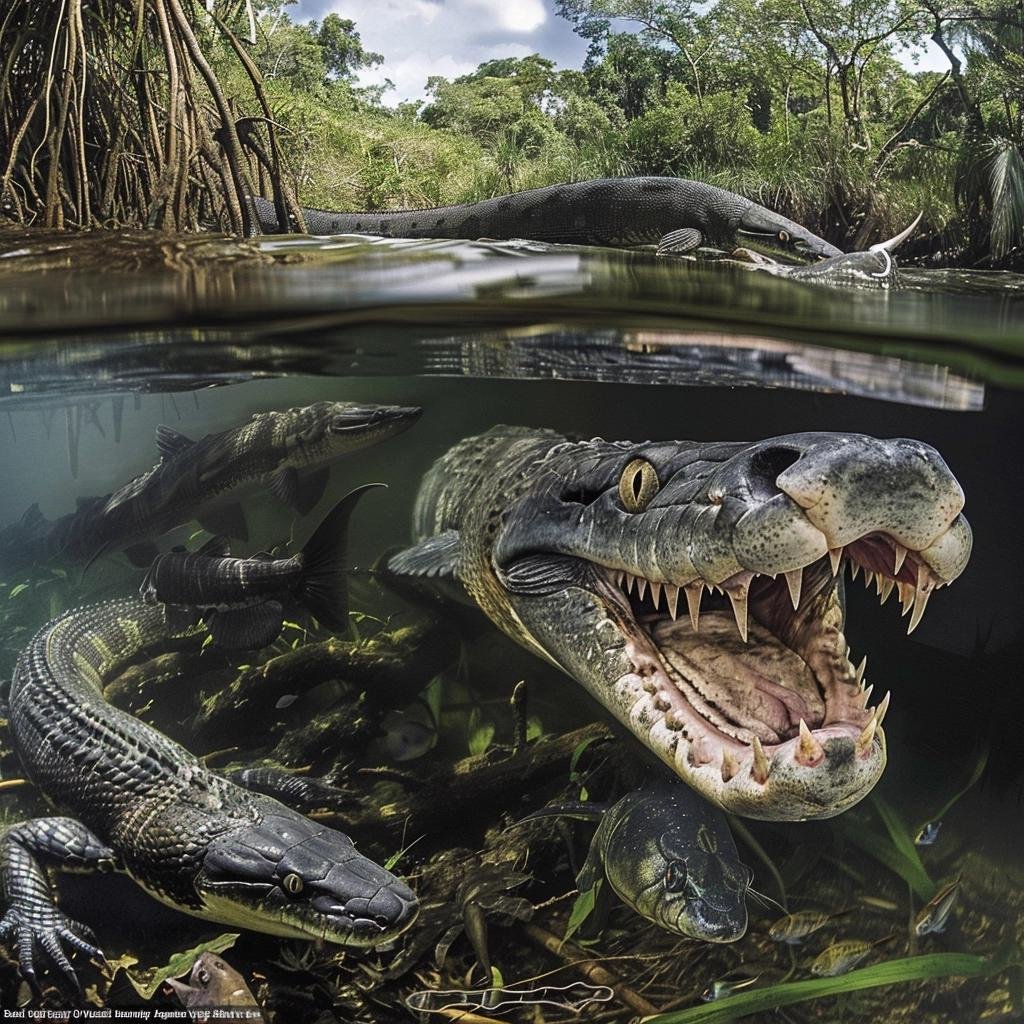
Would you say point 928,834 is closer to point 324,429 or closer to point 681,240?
point 681,240

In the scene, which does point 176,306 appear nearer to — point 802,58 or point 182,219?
point 182,219

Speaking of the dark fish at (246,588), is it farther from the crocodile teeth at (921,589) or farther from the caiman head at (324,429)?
the crocodile teeth at (921,589)

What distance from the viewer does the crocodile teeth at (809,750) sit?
2414mm

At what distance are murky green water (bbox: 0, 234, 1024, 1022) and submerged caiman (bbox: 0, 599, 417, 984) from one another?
0.11 meters

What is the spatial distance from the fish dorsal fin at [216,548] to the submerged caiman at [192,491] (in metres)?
0.04

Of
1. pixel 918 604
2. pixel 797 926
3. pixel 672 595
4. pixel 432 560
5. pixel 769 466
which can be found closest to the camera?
pixel 769 466

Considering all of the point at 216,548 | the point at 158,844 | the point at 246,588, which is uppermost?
the point at 216,548

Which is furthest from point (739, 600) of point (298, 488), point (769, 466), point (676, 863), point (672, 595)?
point (298, 488)

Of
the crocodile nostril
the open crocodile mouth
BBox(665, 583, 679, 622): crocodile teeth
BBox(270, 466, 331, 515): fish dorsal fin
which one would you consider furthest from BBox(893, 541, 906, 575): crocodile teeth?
BBox(270, 466, 331, 515): fish dorsal fin

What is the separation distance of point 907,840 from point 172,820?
296 centimetres

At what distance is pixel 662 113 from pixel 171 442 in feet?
8.46

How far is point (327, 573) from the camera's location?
3820 millimetres

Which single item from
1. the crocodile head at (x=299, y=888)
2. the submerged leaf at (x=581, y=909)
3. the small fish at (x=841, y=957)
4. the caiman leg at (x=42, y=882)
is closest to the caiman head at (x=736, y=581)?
the submerged leaf at (x=581, y=909)

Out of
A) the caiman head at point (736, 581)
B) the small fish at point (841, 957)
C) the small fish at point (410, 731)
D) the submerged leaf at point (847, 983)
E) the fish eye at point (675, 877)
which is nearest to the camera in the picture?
the caiman head at point (736, 581)
